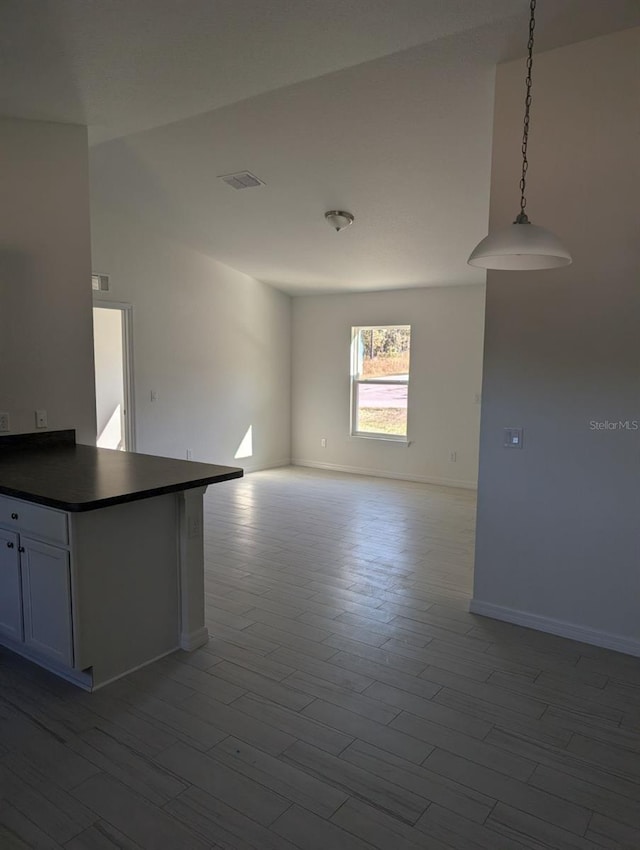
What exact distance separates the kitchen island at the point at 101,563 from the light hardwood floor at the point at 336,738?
134mm

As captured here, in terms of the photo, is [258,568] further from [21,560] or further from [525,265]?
[525,265]

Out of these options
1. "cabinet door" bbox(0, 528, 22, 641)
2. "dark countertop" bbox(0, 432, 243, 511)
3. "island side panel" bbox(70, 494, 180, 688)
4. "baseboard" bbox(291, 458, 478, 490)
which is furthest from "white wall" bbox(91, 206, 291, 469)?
"island side panel" bbox(70, 494, 180, 688)

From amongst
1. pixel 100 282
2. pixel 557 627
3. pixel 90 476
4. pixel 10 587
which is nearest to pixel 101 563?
pixel 90 476

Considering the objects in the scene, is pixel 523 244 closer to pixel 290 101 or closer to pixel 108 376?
pixel 290 101

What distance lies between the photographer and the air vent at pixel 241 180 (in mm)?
4391

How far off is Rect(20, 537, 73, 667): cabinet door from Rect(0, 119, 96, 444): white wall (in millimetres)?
1168

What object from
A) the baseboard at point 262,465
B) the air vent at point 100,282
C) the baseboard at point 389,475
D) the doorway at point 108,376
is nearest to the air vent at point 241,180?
the air vent at point 100,282

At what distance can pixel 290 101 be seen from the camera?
3.45 metres

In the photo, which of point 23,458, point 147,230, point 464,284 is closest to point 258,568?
point 23,458

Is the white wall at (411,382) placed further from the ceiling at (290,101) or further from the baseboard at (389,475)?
the ceiling at (290,101)

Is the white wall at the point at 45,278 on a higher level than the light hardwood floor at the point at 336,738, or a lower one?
higher

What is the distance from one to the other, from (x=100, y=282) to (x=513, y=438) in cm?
423

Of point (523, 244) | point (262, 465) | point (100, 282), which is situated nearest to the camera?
point (523, 244)

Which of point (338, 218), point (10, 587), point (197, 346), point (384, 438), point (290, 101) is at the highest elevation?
point (290, 101)
